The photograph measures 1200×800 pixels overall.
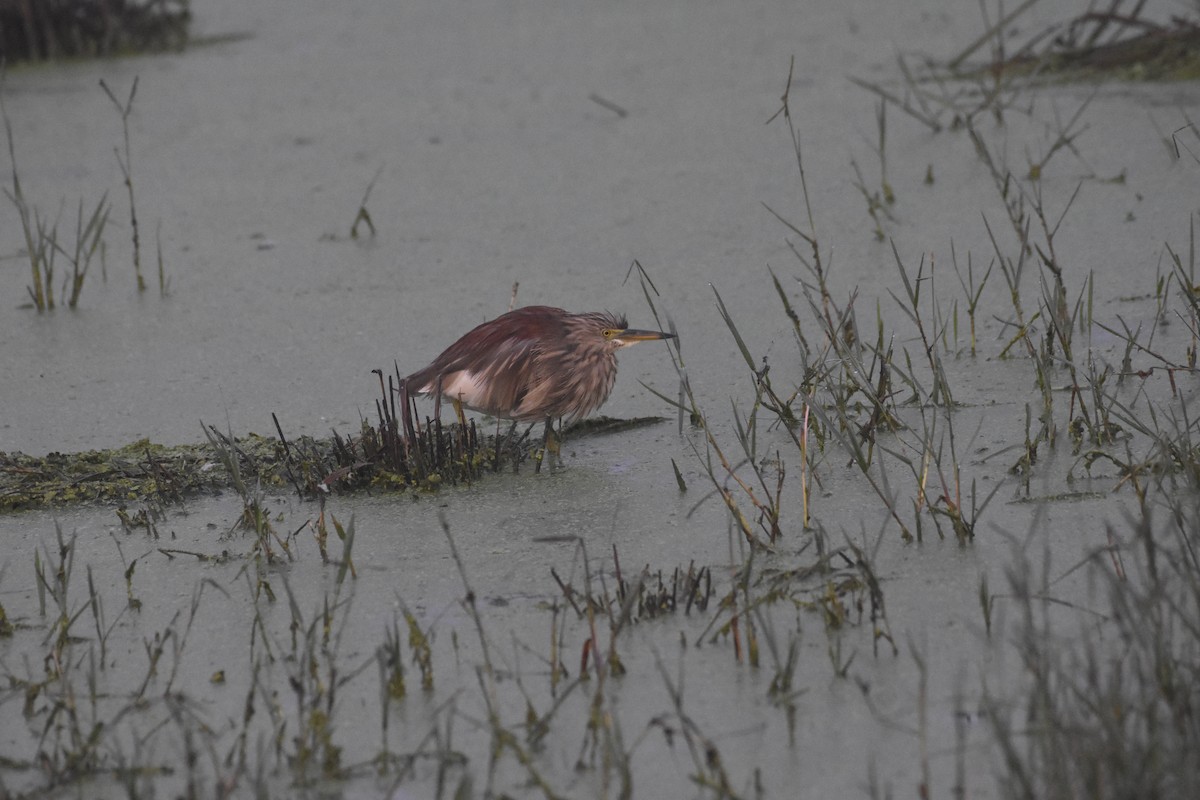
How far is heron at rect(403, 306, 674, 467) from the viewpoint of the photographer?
2500 millimetres

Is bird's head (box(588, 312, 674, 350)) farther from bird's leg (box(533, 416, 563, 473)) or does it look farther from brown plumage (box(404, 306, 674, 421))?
bird's leg (box(533, 416, 563, 473))

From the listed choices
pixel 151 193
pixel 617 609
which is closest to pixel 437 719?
pixel 617 609

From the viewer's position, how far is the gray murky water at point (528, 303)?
1.71 meters

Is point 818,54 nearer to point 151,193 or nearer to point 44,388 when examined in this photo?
point 151,193

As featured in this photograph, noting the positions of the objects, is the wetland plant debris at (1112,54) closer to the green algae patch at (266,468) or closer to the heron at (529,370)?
the heron at (529,370)

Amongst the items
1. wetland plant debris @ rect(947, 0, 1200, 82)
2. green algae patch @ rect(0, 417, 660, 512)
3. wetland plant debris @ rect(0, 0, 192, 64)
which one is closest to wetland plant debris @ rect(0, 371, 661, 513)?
green algae patch @ rect(0, 417, 660, 512)

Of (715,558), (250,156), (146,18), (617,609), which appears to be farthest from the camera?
(146,18)

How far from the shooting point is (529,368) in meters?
2.49

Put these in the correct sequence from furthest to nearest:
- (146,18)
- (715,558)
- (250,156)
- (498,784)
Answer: (146,18) → (250,156) → (715,558) → (498,784)

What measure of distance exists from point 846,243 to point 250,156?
2.00 meters

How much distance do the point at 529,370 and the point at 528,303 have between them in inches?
33.2

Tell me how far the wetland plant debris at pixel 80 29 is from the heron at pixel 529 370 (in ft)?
12.7

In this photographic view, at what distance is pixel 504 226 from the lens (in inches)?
150

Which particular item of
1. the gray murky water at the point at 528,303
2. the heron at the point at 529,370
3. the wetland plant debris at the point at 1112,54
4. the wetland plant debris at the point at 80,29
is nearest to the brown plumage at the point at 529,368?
the heron at the point at 529,370
